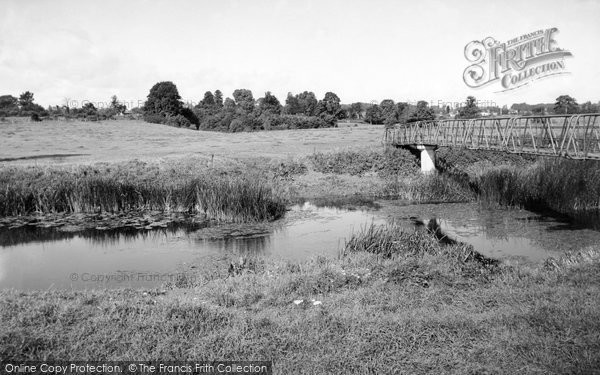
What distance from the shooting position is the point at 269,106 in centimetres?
10381

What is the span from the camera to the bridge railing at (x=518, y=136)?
58.8 feet

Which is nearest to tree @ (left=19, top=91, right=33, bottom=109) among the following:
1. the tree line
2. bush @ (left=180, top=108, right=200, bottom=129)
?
the tree line

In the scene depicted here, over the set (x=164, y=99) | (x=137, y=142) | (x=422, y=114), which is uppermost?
(x=164, y=99)

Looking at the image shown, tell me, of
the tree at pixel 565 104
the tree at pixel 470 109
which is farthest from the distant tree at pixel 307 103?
the tree at pixel 565 104

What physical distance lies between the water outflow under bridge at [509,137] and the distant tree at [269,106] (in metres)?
56.7

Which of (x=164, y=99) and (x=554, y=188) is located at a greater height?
(x=164, y=99)

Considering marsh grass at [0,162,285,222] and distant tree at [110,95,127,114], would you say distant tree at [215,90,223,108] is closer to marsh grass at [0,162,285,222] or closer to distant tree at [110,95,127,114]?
distant tree at [110,95,127,114]

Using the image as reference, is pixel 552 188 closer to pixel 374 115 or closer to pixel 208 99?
pixel 374 115

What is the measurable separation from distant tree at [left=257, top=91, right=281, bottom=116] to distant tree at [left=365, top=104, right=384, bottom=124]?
62.4 feet

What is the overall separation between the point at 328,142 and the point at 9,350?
4480 cm

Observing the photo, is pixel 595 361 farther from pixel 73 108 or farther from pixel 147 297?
pixel 73 108

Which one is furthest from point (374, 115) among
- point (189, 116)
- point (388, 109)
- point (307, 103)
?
point (189, 116)

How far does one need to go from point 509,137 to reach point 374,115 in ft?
215

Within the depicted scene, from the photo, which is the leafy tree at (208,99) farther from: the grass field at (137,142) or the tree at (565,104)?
the tree at (565,104)
